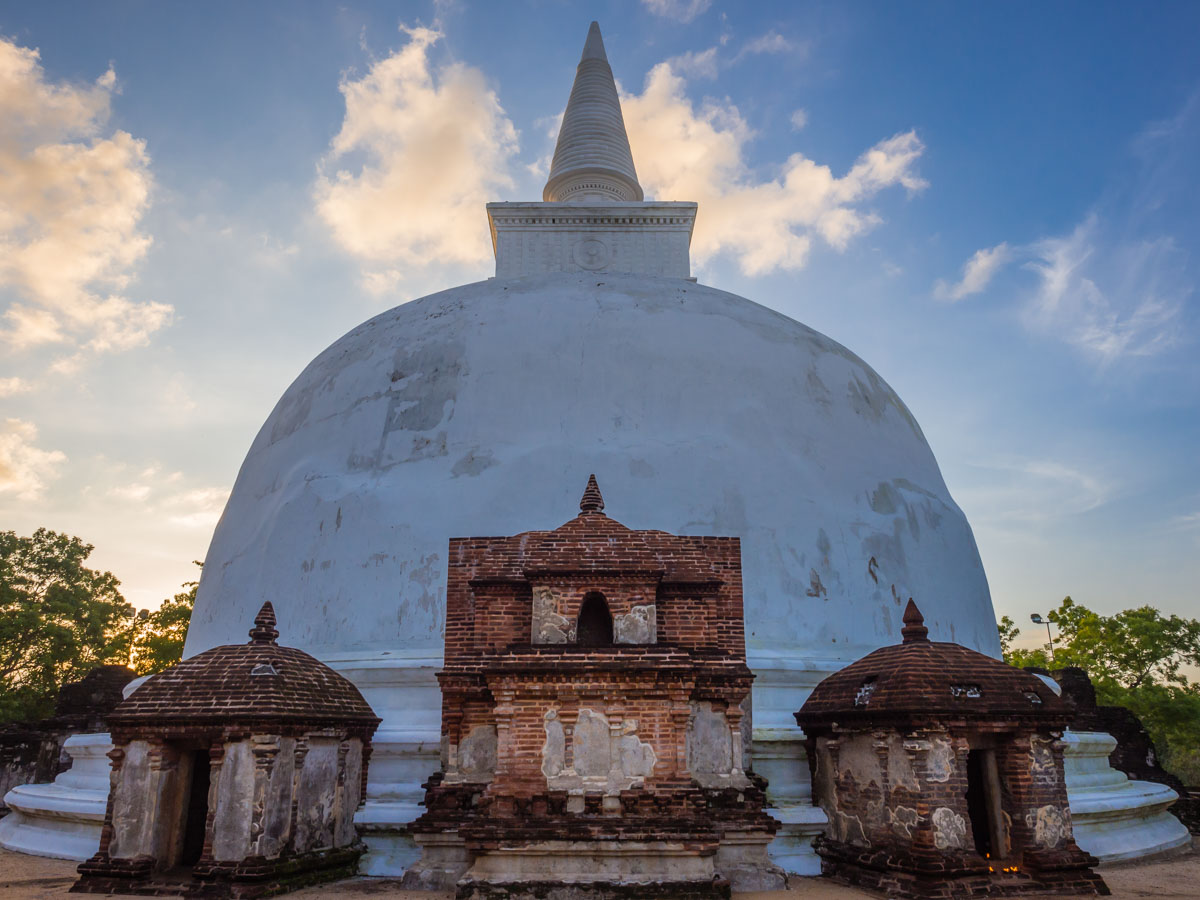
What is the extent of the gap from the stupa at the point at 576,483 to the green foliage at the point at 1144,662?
734 inches

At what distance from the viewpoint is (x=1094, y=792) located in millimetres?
9617

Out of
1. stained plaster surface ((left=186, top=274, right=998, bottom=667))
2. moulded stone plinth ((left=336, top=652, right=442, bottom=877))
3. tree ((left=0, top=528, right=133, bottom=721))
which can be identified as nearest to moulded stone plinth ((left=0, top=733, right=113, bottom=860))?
stained plaster surface ((left=186, top=274, right=998, bottom=667))

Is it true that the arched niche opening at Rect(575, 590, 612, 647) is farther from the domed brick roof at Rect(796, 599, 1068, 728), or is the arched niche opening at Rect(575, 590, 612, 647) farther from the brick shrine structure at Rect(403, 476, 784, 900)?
the domed brick roof at Rect(796, 599, 1068, 728)

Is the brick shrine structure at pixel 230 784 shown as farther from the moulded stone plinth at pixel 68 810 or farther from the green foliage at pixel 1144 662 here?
the green foliage at pixel 1144 662

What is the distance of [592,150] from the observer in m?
19.6

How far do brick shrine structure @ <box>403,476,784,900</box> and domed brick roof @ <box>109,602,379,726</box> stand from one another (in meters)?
1.33

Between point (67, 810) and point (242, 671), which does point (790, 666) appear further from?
point (67, 810)

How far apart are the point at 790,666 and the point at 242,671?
5685 mm

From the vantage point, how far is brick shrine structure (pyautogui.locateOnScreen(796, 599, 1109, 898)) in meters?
7.18

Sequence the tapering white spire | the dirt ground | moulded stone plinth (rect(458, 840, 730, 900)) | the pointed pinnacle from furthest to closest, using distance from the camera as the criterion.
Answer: the pointed pinnacle
the tapering white spire
the dirt ground
moulded stone plinth (rect(458, 840, 730, 900))

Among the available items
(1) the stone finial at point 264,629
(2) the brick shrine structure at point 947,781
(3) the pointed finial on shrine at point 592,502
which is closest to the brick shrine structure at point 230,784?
(1) the stone finial at point 264,629

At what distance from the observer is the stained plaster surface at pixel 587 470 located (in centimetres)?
1000

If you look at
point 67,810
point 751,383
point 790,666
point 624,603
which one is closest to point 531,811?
point 624,603

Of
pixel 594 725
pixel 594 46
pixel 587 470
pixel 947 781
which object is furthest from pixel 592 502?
pixel 594 46
